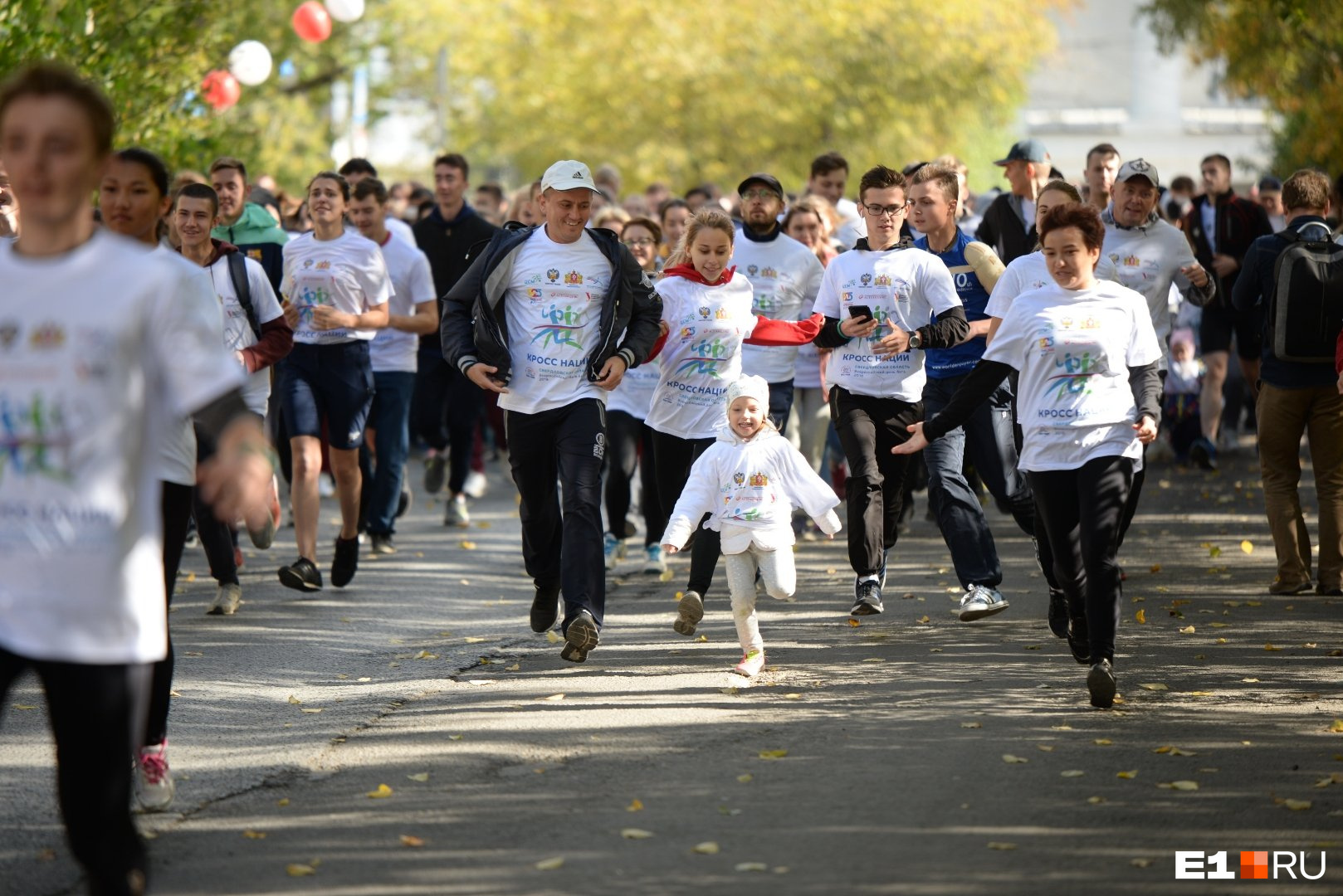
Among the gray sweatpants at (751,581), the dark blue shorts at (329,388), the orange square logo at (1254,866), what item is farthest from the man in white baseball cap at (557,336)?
the orange square logo at (1254,866)

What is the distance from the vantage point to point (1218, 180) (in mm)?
16266

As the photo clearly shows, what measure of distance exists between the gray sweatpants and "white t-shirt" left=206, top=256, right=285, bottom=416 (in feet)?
8.42

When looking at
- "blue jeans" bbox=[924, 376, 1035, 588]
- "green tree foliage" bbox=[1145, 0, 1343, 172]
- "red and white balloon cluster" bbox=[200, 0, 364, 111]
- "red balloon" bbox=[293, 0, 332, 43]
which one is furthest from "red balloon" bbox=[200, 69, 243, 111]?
"green tree foliage" bbox=[1145, 0, 1343, 172]

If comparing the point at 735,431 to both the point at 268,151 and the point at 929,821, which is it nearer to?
the point at 929,821

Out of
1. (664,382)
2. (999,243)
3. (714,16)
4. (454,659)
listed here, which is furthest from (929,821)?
(714,16)

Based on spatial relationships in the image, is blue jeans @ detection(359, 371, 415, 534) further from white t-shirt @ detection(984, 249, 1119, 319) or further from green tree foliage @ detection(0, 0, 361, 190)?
white t-shirt @ detection(984, 249, 1119, 319)

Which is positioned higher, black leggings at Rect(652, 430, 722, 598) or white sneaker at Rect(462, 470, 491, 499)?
black leggings at Rect(652, 430, 722, 598)

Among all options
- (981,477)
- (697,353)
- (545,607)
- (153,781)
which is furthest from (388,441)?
(153,781)

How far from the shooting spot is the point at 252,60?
1873 centimetres

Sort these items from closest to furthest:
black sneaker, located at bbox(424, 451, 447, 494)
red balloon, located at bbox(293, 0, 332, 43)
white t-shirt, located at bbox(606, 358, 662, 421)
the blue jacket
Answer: the blue jacket → white t-shirt, located at bbox(606, 358, 662, 421) → black sneaker, located at bbox(424, 451, 447, 494) → red balloon, located at bbox(293, 0, 332, 43)

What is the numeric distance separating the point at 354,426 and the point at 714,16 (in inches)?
1301

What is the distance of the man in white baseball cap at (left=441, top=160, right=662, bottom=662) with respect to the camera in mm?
8734

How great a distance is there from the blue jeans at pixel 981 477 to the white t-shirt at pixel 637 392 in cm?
263

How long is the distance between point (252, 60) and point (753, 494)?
12.0 metres
